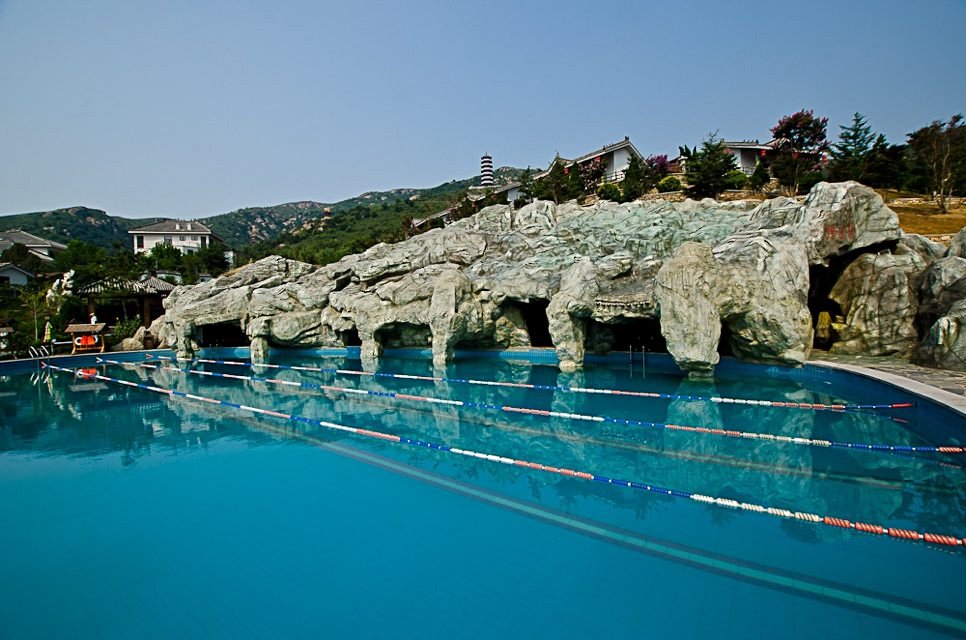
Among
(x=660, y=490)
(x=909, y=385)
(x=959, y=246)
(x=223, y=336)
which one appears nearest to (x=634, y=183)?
(x=959, y=246)

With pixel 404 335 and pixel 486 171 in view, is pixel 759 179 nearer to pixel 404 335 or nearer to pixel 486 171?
pixel 404 335

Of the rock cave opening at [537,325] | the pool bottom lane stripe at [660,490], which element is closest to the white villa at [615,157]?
the rock cave opening at [537,325]

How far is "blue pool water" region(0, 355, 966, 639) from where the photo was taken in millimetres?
3389

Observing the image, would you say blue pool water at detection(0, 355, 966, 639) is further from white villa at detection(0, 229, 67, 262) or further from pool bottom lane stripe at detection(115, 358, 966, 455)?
white villa at detection(0, 229, 67, 262)

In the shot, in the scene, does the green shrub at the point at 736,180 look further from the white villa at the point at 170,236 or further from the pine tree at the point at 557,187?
the white villa at the point at 170,236

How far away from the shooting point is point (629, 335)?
14609mm

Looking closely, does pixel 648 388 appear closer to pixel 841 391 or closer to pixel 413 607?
pixel 841 391

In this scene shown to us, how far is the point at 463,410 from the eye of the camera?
9.20 m

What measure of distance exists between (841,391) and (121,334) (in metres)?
25.3

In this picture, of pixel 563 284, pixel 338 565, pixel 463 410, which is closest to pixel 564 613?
pixel 338 565

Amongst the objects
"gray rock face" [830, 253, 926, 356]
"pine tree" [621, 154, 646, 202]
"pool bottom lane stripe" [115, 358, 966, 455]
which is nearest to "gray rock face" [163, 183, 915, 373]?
"gray rock face" [830, 253, 926, 356]

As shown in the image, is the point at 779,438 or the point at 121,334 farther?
the point at 121,334

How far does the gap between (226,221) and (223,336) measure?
93546 mm

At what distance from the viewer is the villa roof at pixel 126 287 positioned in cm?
2248
